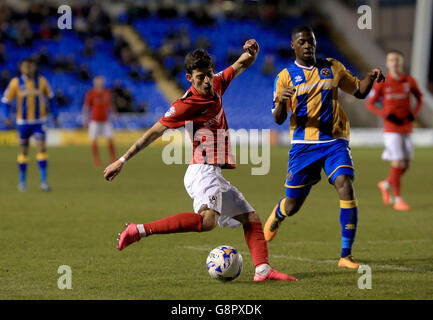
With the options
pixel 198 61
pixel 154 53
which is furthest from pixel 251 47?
pixel 154 53

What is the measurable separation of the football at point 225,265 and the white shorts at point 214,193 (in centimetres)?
31

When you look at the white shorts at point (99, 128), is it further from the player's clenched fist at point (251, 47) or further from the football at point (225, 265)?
the football at point (225, 265)

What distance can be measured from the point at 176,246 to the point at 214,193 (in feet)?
8.01

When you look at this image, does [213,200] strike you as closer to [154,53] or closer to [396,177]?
[396,177]

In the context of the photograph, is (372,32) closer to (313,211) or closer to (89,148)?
(89,148)

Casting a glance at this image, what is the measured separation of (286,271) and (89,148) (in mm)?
25086

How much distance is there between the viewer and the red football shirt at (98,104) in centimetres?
2288

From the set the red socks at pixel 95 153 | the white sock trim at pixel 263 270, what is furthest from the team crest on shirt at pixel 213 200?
the red socks at pixel 95 153

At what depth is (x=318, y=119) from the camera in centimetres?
784

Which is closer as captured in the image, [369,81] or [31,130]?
[369,81]

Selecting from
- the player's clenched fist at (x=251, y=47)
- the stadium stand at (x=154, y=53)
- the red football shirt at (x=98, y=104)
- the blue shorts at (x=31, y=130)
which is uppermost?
the stadium stand at (x=154, y=53)


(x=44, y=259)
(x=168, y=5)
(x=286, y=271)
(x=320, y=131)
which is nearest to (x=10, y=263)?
(x=44, y=259)
